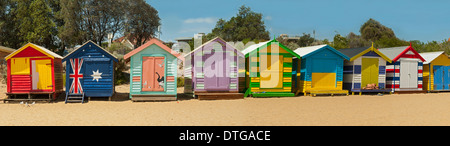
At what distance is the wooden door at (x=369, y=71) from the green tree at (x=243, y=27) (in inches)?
1508

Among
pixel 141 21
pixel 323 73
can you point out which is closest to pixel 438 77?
pixel 323 73

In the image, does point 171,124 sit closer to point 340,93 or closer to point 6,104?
point 6,104

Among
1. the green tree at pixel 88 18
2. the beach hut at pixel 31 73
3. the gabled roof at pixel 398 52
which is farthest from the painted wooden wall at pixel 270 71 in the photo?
the green tree at pixel 88 18

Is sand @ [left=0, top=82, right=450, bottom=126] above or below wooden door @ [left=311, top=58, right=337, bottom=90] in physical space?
below

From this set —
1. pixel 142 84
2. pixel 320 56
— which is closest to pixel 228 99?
pixel 142 84

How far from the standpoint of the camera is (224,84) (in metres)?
15.3

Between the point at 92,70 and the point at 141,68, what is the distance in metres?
2.22

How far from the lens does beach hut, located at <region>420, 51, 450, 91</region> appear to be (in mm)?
20205

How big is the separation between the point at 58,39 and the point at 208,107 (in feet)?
121

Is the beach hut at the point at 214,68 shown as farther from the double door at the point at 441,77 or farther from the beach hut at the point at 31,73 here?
the double door at the point at 441,77

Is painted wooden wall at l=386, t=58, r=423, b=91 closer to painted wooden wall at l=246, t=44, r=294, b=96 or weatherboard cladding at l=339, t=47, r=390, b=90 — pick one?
weatherboard cladding at l=339, t=47, r=390, b=90

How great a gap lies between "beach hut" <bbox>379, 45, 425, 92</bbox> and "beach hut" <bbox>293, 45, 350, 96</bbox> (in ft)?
12.5

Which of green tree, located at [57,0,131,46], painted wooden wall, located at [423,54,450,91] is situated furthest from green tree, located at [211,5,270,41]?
painted wooden wall, located at [423,54,450,91]

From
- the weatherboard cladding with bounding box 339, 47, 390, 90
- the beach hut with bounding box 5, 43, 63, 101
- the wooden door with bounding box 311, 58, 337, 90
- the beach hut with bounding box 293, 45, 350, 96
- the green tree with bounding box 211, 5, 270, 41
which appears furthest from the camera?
the green tree with bounding box 211, 5, 270, 41
